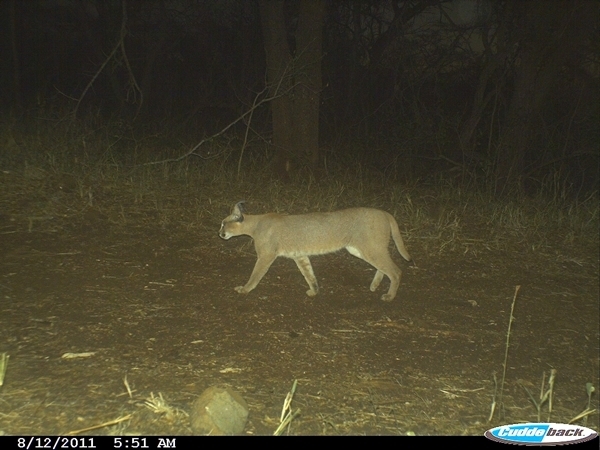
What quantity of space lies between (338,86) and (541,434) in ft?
44.2

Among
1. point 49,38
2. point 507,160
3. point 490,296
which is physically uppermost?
point 49,38

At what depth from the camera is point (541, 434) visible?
3137mm

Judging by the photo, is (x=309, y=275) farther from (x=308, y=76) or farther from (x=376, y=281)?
(x=308, y=76)

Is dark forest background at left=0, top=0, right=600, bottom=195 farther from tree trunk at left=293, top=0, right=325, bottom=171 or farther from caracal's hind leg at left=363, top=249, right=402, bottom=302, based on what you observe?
caracal's hind leg at left=363, top=249, right=402, bottom=302

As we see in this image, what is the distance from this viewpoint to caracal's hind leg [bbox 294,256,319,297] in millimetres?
5629

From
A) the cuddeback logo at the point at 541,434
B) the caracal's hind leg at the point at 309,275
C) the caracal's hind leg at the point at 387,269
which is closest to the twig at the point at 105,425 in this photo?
the cuddeback logo at the point at 541,434

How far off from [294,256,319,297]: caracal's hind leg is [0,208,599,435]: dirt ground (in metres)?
0.08

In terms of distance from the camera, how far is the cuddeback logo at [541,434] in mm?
3033

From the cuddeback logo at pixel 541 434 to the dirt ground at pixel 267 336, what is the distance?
0.29 meters

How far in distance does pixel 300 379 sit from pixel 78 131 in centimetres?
650

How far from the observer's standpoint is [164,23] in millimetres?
16781

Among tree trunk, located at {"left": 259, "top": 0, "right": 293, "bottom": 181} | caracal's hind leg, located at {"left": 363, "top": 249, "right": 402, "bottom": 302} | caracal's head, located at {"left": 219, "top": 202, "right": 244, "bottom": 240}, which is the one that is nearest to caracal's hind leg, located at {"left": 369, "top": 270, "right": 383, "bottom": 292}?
caracal's hind leg, located at {"left": 363, "top": 249, "right": 402, "bottom": 302}

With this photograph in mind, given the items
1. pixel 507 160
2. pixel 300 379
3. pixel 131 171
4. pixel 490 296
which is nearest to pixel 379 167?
pixel 507 160

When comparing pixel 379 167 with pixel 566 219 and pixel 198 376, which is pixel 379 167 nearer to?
pixel 566 219
